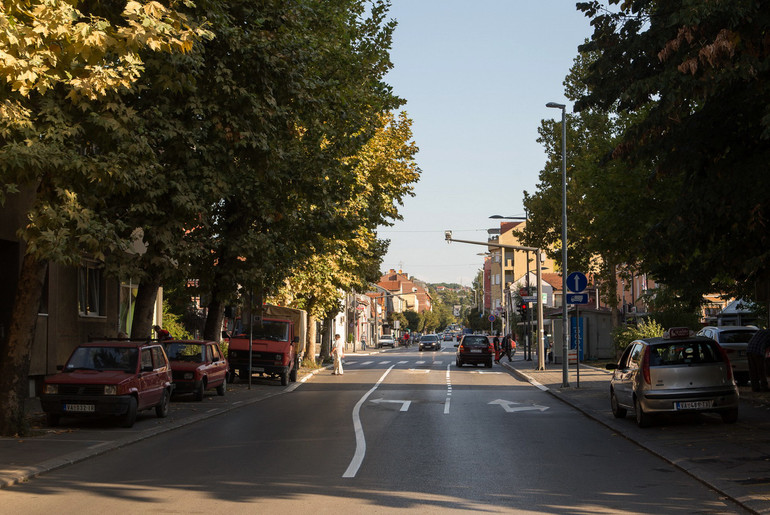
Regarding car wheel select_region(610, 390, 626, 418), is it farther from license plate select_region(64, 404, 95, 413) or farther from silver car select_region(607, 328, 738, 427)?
license plate select_region(64, 404, 95, 413)

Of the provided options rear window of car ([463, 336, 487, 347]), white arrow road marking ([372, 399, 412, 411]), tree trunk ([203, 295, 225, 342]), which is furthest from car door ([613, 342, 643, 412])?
rear window of car ([463, 336, 487, 347])

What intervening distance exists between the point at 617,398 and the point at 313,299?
25.9 meters

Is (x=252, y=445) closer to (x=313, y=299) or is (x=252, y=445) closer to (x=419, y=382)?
(x=419, y=382)

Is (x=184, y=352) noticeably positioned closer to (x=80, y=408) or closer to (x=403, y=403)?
(x=403, y=403)

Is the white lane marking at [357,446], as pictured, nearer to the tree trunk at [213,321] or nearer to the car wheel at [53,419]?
the car wheel at [53,419]

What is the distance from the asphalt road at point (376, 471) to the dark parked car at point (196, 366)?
477 cm

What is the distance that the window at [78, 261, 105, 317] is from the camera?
27.0m

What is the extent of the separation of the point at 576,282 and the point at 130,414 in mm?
14138

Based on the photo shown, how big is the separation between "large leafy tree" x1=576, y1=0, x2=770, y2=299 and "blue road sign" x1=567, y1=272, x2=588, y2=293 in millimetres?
9096

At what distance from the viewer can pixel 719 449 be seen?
12969mm

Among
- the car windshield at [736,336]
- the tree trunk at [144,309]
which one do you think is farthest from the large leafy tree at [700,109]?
the tree trunk at [144,309]

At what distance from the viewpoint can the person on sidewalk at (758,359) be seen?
2305 cm

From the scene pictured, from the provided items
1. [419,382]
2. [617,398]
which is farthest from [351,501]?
[419,382]

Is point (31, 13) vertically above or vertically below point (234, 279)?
above
